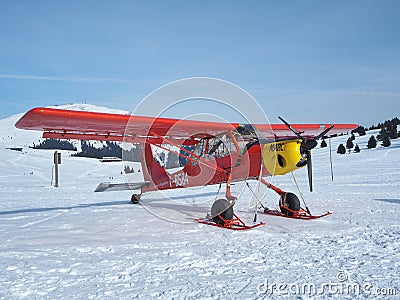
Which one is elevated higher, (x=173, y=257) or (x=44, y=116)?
(x=44, y=116)

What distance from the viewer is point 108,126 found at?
786 cm

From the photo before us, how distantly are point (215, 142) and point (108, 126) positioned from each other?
9.14 ft

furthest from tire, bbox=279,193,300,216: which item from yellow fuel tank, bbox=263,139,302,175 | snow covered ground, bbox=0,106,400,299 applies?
yellow fuel tank, bbox=263,139,302,175

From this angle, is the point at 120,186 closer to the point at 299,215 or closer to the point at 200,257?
the point at 299,215

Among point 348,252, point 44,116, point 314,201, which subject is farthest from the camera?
point 314,201

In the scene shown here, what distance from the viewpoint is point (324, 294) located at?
3.46m

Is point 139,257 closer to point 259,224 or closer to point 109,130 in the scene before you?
point 259,224

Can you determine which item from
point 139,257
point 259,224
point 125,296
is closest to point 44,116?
point 139,257

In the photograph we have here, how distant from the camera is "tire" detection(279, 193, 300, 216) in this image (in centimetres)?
838

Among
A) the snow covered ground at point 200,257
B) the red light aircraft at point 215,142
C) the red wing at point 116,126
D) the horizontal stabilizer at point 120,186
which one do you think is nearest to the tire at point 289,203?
the red light aircraft at point 215,142

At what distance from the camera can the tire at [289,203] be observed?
838cm

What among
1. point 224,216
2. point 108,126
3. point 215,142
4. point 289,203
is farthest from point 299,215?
point 108,126

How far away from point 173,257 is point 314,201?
699 centimetres

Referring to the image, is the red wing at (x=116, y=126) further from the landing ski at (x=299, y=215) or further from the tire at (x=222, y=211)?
the landing ski at (x=299, y=215)
